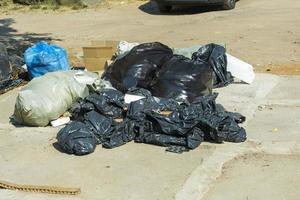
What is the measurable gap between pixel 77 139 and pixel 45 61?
9.19 feet

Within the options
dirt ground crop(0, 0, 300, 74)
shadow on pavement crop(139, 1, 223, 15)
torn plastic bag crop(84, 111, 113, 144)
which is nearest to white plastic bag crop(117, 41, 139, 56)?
dirt ground crop(0, 0, 300, 74)

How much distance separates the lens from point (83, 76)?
7.54 metres

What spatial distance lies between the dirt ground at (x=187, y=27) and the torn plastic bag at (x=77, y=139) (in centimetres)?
392

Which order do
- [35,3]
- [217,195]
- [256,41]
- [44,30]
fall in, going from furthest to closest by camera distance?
[35,3]
[44,30]
[256,41]
[217,195]

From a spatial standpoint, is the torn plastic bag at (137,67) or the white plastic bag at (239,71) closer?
the torn plastic bag at (137,67)

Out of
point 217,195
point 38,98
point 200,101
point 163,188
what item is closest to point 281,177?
point 217,195

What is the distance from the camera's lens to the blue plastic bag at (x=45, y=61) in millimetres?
8344

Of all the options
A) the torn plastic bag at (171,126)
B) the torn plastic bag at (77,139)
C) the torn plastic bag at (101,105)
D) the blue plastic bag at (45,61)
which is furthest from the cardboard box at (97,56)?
the torn plastic bag at (77,139)

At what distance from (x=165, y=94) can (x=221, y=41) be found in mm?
4545

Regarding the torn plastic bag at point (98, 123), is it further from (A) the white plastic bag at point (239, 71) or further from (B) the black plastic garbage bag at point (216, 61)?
(A) the white plastic bag at point (239, 71)

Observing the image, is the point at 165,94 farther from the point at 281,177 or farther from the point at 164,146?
the point at 281,177

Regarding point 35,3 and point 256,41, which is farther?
point 35,3

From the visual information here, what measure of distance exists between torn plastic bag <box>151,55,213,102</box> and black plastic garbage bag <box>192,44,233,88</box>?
69 centimetres

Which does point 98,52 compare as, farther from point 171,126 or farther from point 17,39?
point 17,39
